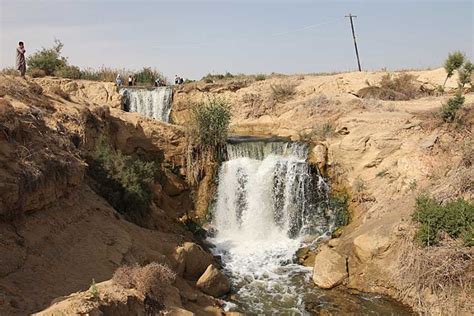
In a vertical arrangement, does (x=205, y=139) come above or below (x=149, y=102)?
below

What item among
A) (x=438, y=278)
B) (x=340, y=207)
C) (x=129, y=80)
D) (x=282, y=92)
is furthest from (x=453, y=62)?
(x=129, y=80)

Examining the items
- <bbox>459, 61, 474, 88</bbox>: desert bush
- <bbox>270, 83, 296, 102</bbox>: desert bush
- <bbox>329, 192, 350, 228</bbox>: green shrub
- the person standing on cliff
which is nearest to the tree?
<bbox>459, 61, 474, 88</bbox>: desert bush

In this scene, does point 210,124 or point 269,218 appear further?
point 210,124

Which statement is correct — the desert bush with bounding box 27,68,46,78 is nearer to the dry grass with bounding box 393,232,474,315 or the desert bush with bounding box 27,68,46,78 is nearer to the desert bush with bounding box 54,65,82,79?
the desert bush with bounding box 54,65,82,79

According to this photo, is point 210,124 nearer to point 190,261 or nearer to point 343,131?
point 343,131

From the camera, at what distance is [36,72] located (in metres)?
20.3

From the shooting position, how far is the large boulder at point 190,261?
9.61 meters

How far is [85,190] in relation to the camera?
959 cm

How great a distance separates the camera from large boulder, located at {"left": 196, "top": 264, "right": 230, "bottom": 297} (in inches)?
379

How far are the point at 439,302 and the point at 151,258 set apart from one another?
572cm

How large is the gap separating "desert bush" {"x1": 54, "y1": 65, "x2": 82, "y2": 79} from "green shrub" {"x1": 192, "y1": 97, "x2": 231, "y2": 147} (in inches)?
408

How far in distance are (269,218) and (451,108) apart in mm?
6209

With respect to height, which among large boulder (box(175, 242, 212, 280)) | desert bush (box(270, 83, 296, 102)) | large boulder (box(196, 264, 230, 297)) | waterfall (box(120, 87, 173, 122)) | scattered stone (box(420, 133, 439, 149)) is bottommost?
large boulder (box(196, 264, 230, 297))

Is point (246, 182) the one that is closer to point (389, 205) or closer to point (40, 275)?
point (389, 205)
